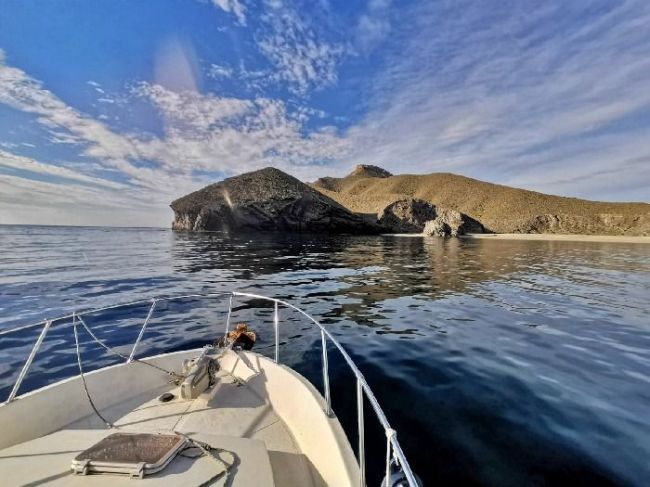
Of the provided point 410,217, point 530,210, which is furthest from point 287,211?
point 530,210

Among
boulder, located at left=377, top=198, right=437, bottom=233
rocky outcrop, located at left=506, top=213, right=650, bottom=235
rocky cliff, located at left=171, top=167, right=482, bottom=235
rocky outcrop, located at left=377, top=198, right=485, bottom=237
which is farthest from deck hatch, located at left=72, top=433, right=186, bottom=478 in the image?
rocky outcrop, located at left=506, top=213, right=650, bottom=235

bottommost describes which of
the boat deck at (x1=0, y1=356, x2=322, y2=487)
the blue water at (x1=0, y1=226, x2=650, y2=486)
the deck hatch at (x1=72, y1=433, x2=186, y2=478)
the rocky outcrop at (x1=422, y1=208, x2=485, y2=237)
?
the blue water at (x1=0, y1=226, x2=650, y2=486)

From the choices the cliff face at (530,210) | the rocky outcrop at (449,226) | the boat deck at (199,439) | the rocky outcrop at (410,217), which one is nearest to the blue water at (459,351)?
the boat deck at (199,439)

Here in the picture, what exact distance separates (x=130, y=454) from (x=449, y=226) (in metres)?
105

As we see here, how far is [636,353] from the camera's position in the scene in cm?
964

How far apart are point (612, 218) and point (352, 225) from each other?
3914 inches

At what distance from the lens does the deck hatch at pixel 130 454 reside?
132 inches

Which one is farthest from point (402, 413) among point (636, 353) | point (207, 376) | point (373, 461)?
point (636, 353)

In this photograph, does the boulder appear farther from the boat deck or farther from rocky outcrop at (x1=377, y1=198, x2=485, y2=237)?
the boat deck

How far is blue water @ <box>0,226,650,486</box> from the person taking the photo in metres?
5.38

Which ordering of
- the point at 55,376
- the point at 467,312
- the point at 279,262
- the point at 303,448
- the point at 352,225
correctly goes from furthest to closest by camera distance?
the point at 352,225 < the point at 279,262 < the point at 467,312 < the point at 55,376 < the point at 303,448

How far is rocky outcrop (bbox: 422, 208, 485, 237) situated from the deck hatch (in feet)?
325

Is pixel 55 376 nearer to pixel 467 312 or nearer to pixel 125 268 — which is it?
pixel 467 312

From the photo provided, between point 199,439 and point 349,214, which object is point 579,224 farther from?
point 199,439
